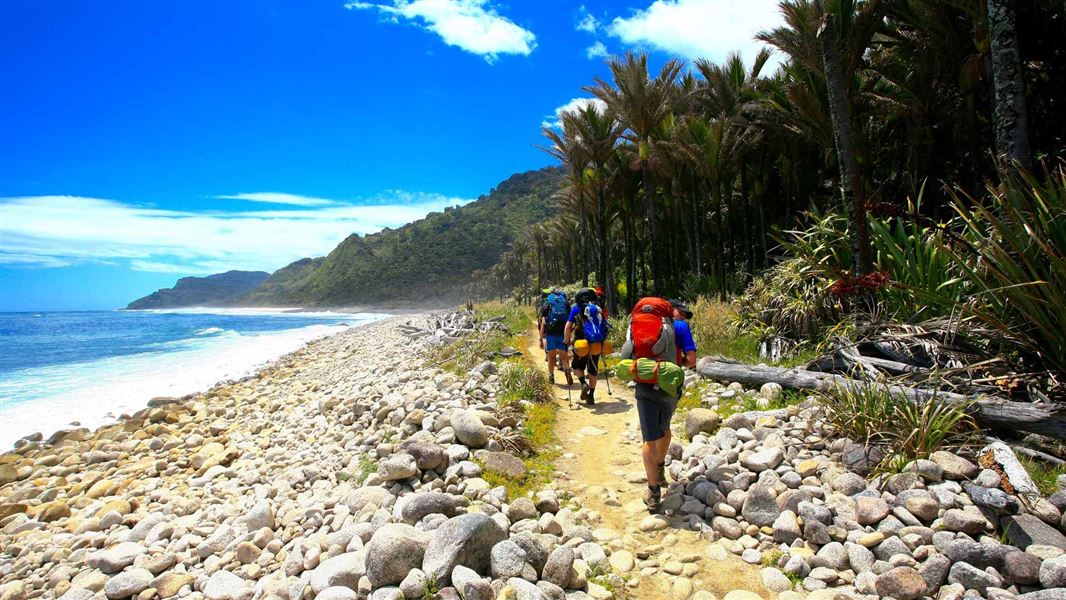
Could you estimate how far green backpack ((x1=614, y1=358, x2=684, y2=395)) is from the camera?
423 cm

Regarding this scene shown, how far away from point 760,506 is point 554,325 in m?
5.34

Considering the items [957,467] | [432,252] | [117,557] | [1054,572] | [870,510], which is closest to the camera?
[1054,572]

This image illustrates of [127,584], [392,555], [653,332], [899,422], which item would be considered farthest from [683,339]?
[127,584]

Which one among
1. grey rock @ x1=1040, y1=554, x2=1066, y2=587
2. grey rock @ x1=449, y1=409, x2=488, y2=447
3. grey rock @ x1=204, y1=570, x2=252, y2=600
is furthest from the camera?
grey rock @ x1=449, y1=409, x2=488, y2=447

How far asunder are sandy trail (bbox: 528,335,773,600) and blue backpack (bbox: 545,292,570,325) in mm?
1699

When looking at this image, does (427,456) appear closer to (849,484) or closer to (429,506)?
(429,506)

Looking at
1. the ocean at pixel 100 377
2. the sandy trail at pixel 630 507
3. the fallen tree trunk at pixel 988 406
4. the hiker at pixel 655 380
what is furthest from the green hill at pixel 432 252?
the hiker at pixel 655 380

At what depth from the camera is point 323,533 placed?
178 inches

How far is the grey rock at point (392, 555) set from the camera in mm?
3215

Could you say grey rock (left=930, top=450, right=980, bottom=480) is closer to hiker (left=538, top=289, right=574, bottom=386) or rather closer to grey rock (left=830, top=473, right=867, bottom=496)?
grey rock (left=830, top=473, right=867, bottom=496)

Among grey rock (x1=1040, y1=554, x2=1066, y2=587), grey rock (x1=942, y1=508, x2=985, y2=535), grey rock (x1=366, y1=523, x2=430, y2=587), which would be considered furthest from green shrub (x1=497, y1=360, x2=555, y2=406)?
grey rock (x1=1040, y1=554, x2=1066, y2=587)

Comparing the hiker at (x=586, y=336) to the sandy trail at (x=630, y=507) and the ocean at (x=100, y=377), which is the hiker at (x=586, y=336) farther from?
the ocean at (x=100, y=377)

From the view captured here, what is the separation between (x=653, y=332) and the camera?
14.7ft

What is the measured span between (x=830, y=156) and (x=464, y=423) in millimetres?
14437
